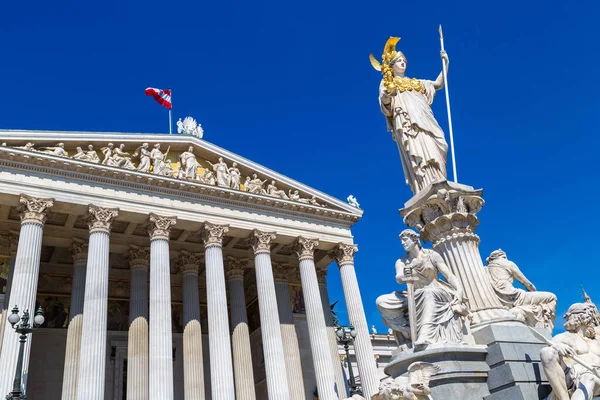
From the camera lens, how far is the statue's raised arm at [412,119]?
32.1ft

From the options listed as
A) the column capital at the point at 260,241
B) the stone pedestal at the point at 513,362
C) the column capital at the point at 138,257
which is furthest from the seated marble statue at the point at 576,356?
the column capital at the point at 138,257

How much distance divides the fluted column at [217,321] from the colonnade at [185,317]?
47mm

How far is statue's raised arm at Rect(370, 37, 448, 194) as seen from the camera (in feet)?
32.1

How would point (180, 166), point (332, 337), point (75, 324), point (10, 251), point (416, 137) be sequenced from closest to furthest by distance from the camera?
point (416, 137) → point (75, 324) → point (10, 251) → point (180, 166) → point (332, 337)

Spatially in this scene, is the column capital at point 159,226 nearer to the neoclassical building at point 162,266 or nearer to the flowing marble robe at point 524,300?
the neoclassical building at point 162,266

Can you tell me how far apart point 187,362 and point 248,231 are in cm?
753

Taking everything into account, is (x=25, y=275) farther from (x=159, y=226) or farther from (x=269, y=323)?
(x=269, y=323)

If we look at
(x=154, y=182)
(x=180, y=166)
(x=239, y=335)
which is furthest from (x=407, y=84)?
(x=239, y=335)

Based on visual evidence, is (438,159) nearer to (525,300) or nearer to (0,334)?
(525,300)

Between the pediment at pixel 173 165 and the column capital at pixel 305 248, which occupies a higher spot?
the pediment at pixel 173 165

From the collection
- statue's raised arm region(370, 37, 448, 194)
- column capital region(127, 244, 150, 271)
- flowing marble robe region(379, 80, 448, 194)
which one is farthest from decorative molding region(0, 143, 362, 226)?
flowing marble robe region(379, 80, 448, 194)

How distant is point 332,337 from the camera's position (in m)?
32.2

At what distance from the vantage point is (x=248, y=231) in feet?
97.1

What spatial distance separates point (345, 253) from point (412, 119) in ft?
74.1
